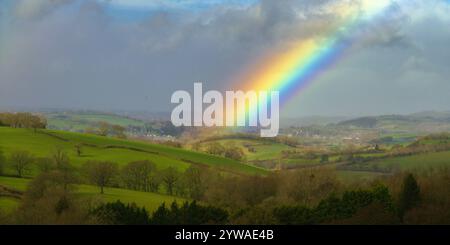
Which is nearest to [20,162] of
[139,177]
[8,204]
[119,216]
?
[139,177]

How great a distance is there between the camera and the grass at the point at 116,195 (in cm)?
5494

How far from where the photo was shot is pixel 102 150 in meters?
91.5

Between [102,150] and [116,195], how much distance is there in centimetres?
3409

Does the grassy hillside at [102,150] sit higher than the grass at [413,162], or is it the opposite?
the grassy hillside at [102,150]

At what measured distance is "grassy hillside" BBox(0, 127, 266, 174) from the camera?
276 feet

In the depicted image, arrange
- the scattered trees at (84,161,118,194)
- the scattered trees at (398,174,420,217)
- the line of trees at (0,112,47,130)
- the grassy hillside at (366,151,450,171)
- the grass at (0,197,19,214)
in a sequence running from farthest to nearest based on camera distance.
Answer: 1. the line of trees at (0,112,47,130)
2. the grassy hillside at (366,151,450,171)
3. the scattered trees at (84,161,118,194)
4. the grass at (0,197,19,214)
5. the scattered trees at (398,174,420,217)

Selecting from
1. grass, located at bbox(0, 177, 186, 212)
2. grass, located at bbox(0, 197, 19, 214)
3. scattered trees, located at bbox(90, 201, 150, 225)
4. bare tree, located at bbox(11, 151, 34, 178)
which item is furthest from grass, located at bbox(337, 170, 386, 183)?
bare tree, located at bbox(11, 151, 34, 178)

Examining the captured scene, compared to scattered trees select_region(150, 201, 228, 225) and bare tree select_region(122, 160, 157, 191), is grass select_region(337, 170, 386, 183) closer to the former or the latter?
bare tree select_region(122, 160, 157, 191)

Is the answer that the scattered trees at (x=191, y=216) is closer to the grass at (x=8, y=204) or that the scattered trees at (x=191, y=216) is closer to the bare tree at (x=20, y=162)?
the grass at (x=8, y=204)

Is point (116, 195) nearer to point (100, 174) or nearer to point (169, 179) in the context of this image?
point (100, 174)

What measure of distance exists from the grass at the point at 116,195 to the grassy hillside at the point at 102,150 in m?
15.1

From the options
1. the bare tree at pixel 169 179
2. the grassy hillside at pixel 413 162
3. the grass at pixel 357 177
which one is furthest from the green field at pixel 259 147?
the bare tree at pixel 169 179

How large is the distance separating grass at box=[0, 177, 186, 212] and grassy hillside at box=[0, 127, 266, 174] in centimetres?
A: 1513
